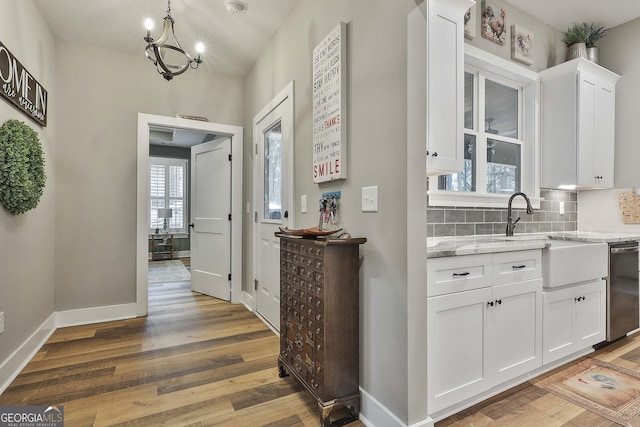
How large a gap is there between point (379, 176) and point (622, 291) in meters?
2.40

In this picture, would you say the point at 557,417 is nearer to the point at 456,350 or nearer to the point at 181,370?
the point at 456,350

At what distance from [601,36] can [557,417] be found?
3476 mm

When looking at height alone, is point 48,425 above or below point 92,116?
below

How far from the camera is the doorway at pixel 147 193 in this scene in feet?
11.2

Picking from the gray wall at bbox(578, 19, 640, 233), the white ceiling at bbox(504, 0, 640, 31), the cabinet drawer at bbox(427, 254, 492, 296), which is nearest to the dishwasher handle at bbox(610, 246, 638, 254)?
the gray wall at bbox(578, 19, 640, 233)

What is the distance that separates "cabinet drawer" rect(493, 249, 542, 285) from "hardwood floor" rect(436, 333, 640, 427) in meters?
0.67

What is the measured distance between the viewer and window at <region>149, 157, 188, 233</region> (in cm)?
761

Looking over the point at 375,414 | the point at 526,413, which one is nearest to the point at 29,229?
the point at 375,414

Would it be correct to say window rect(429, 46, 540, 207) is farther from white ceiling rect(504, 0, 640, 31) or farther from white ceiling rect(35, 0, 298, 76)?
white ceiling rect(35, 0, 298, 76)

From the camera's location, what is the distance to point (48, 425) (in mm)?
1684

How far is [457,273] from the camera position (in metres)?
1.66

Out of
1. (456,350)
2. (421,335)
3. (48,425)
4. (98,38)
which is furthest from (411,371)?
(98,38)

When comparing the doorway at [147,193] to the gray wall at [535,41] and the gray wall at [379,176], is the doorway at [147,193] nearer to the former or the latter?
the gray wall at [379,176]

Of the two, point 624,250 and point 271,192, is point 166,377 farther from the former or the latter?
A: point 624,250
